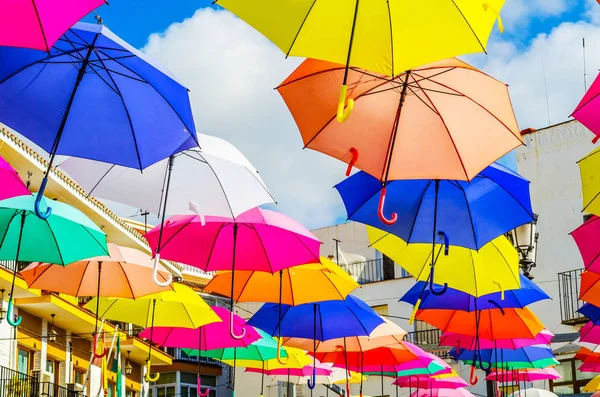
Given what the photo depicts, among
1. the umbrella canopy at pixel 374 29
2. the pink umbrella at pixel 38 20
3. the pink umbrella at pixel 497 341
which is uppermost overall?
the umbrella canopy at pixel 374 29

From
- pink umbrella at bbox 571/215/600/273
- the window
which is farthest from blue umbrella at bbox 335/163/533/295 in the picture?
the window

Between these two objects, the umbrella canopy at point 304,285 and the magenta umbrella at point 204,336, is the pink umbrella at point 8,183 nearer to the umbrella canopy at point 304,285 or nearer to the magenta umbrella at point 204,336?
the umbrella canopy at point 304,285

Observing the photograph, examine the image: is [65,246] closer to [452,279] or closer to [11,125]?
[11,125]

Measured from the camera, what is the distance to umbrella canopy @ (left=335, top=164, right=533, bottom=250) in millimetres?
11914

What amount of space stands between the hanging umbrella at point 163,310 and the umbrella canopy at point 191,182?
347 cm

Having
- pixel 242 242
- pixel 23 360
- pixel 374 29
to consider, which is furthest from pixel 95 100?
pixel 23 360

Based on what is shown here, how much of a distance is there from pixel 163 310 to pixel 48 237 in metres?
4.21

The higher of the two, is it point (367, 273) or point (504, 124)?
point (367, 273)

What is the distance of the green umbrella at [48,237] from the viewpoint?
11922 millimetres

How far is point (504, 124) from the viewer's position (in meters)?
10.1

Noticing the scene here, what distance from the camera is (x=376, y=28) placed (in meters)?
7.89

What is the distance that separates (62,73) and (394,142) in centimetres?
311

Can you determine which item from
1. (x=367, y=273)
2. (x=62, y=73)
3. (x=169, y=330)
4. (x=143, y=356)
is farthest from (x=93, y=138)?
(x=367, y=273)

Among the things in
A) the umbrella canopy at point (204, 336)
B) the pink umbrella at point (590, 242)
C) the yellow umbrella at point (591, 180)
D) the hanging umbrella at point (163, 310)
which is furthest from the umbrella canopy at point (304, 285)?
the yellow umbrella at point (591, 180)
